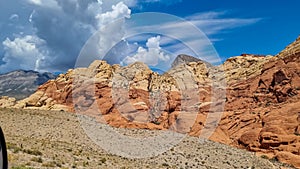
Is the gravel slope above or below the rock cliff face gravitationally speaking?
below

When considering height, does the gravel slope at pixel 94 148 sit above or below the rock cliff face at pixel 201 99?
below

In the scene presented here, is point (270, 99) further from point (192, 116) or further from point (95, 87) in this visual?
point (95, 87)

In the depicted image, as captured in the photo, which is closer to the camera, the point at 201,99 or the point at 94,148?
the point at 94,148

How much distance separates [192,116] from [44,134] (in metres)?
39.3

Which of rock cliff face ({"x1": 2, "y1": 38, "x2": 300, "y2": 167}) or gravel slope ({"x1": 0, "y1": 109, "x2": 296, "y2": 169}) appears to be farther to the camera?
rock cliff face ({"x1": 2, "y1": 38, "x2": 300, "y2": 167})

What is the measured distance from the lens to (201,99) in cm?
9019

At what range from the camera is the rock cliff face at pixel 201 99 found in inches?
2286

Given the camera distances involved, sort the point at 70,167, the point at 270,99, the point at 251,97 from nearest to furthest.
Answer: the point at 70,167, the point at 270,99, the point at 251,97

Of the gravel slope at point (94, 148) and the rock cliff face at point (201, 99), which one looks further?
the rock cliff face at point (201, 99)

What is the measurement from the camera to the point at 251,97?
77.7 meters

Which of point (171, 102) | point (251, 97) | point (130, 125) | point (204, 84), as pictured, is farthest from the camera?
point (204, 84)

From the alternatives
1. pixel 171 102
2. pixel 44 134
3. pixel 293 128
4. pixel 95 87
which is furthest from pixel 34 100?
pixel 293 128

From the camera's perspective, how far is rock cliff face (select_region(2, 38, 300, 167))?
191ft

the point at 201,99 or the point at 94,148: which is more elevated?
the point at 201,99
